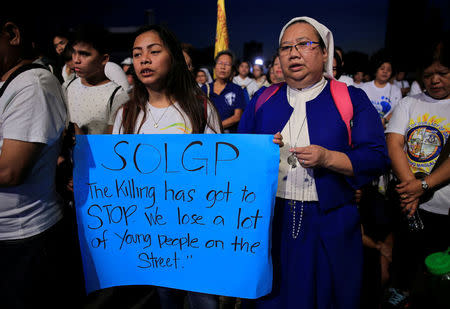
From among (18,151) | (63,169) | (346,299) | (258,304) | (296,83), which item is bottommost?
(258,304)

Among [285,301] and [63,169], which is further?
[63,169]

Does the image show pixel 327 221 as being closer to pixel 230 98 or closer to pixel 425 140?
pixel 425 140

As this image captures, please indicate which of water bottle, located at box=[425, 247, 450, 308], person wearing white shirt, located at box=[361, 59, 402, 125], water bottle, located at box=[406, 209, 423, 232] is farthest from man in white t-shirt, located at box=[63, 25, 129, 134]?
person wearing white shirt, located at box=[361, 59, 402, 125]

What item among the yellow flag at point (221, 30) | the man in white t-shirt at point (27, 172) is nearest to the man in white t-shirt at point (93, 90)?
the man in white t-shirt at point (27, 172)

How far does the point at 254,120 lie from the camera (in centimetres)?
181

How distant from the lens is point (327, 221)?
5.27 ft

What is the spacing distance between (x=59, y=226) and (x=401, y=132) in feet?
7.96

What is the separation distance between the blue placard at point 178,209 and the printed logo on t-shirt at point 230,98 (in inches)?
127

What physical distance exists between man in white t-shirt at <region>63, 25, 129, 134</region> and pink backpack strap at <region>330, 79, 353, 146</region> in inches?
70.3

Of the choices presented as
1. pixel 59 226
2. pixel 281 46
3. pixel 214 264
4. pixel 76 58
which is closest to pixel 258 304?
pixel 214 264

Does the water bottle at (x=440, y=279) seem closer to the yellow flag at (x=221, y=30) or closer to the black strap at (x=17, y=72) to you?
the black strap at (x=17, y=72)

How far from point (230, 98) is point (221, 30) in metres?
3.79

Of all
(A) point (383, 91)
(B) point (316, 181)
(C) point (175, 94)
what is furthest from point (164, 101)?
(A) point (383, 91)

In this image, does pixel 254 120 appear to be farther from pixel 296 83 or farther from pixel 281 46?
pixel 281 46
